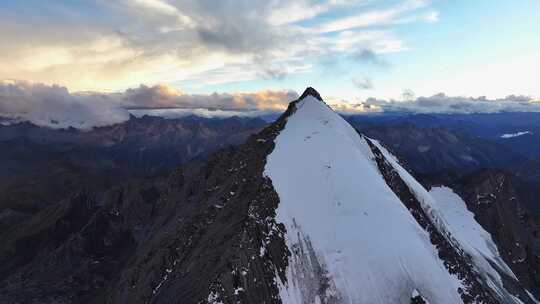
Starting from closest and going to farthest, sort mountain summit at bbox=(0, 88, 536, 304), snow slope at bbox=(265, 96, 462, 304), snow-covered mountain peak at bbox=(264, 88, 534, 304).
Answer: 1. mountain summit at bbox=(0, 88, 536, 304)
2. snow slope at bbox=(265, 96, 462, 304)
3. snow-covered mountain peak at bbox=(264, 88, 534, 304)

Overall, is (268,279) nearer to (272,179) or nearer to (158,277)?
(272,179)

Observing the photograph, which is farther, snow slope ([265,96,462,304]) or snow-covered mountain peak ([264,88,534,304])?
snow-covered mountain peak ([264,88,534,304])

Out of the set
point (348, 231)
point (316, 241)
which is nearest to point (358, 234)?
point (348, 231)

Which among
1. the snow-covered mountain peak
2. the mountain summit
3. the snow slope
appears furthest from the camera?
the snow-covered mountain peak

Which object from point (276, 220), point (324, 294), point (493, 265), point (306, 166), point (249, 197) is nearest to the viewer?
point (324, 294)

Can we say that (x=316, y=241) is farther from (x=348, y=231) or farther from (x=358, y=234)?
(x=358, y=234)

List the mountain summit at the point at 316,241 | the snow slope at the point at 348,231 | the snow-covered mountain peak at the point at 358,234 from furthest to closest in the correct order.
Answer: the snow-covered mountain peak at the point at 358,234 → the snow slope at the point at 348,231 → the mountain summit at the point at 316,241

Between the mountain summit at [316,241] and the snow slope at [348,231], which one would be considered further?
the snow slope at [348,231]

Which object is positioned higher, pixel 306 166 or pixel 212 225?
pixel 306 166

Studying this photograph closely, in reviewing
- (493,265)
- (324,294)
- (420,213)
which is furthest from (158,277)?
(493,265)
